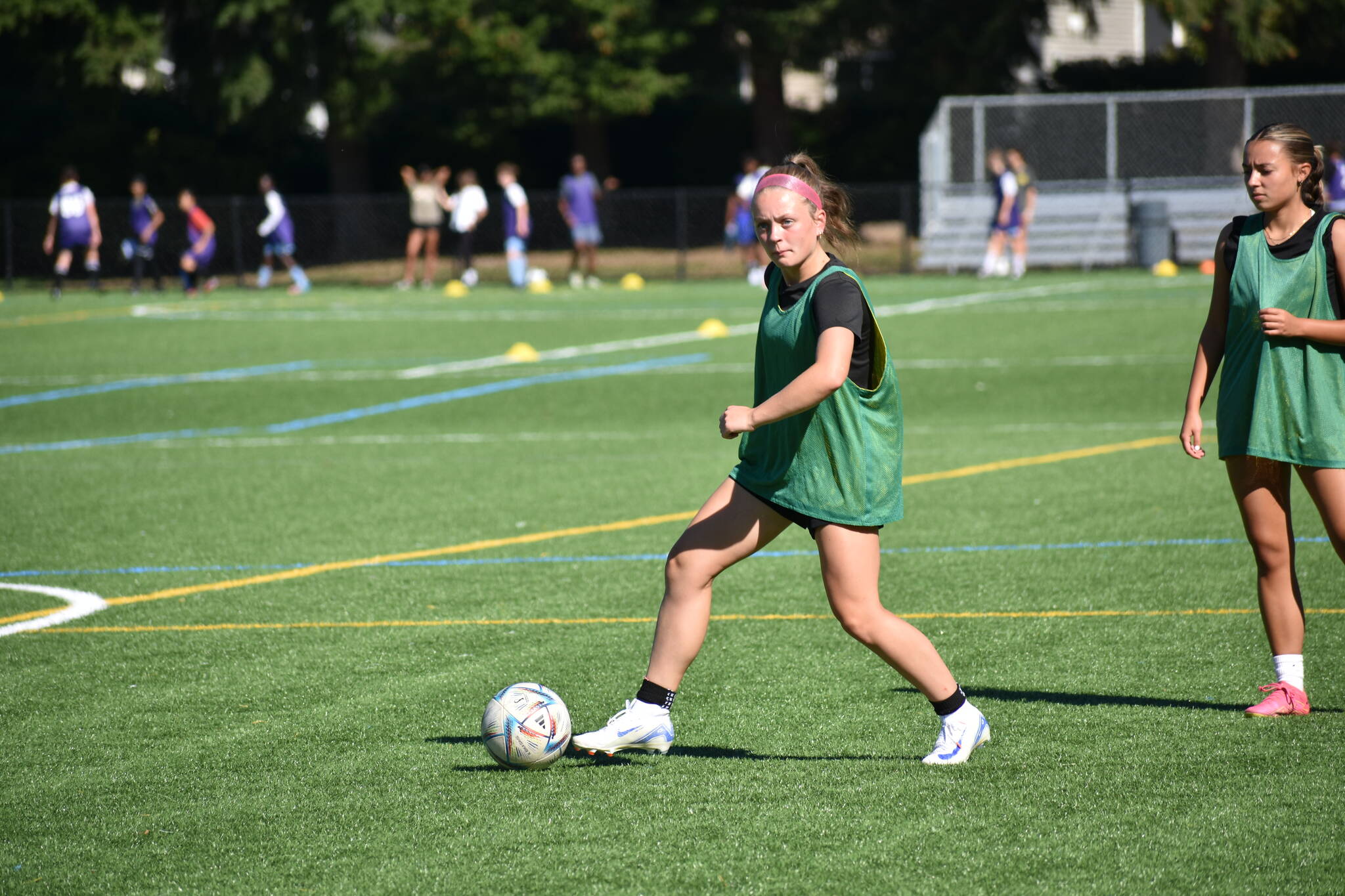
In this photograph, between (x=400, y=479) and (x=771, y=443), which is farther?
(x=400, y=479)

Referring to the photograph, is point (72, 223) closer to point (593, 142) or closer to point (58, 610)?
point (593, 142)

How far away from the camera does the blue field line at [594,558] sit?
8266 mm

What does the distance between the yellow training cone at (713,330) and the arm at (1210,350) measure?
1472cm

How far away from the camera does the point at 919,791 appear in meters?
4.56

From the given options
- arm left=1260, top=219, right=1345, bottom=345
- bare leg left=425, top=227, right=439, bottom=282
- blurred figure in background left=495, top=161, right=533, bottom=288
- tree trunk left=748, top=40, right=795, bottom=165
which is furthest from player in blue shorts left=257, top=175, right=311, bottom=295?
arm left=1260, top=219, right=1345, bottom=345

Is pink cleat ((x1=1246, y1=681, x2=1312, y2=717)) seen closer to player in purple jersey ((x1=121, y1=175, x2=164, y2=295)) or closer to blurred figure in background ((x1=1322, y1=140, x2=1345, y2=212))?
blurred figure in background ((x1=1322, y1=140, x2=1345, y2=212))

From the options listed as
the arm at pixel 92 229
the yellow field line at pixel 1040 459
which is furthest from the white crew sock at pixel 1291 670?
the arm at pixel 92 229

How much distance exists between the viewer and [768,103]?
41.2 metres

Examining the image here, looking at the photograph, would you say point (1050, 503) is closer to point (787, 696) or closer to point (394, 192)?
point (787, 696)

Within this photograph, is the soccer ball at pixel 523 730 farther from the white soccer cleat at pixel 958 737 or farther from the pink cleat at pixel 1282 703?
the pink cleat at pixel 1282 703

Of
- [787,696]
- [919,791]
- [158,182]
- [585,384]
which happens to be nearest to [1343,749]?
[919,791]

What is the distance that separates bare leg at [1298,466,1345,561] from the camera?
16.6 ft

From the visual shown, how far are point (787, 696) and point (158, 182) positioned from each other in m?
38.1

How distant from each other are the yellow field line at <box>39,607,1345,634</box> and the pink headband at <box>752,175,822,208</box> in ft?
8.81
